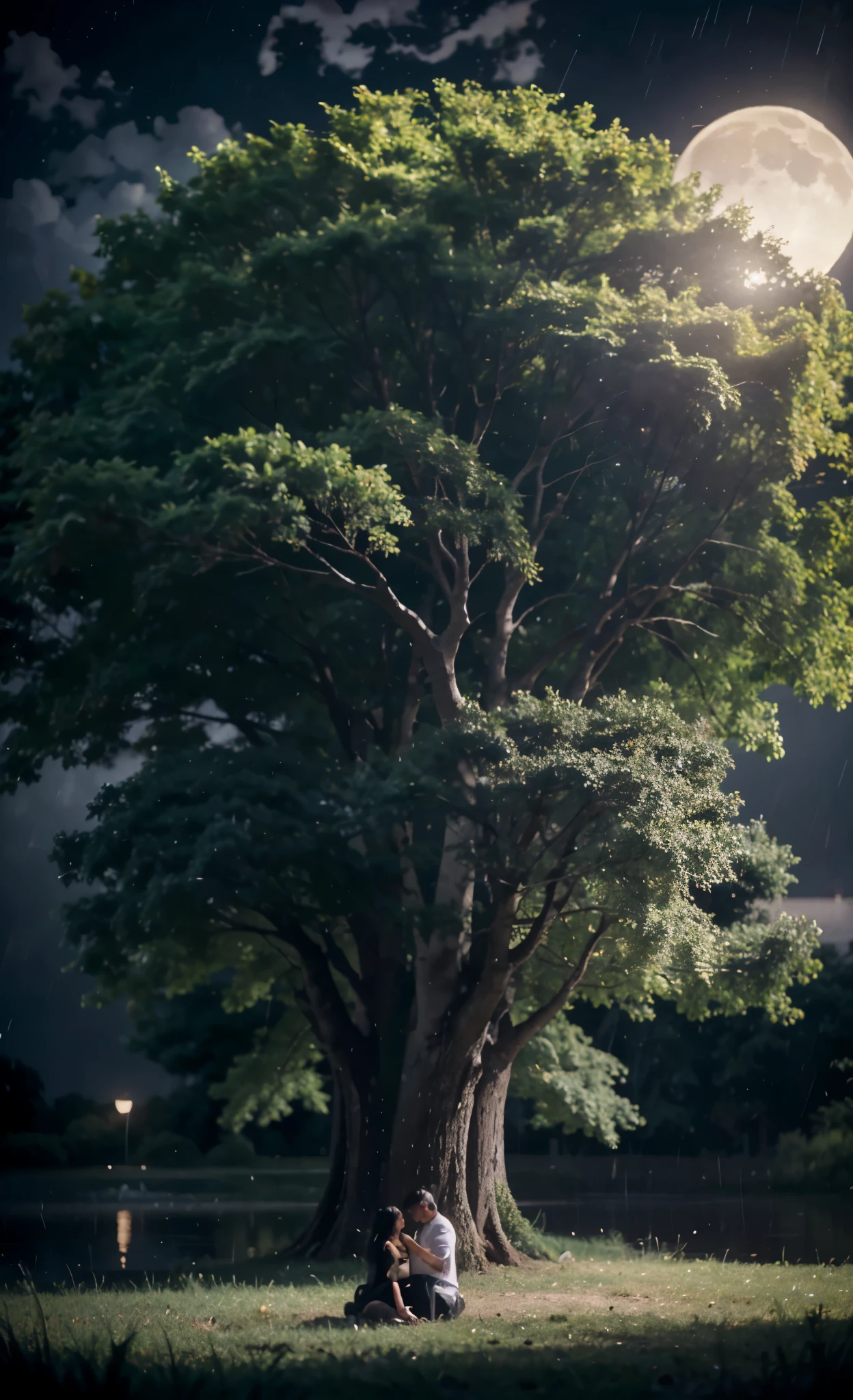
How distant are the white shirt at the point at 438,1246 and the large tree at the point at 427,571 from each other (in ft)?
13.1

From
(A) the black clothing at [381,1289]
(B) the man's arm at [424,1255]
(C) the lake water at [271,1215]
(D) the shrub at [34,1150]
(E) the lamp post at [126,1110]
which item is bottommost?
(C) the lake water at [271,1215]

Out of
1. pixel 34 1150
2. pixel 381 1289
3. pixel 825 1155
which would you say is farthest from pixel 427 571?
pixel 34 1150

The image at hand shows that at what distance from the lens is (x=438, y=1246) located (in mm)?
11391

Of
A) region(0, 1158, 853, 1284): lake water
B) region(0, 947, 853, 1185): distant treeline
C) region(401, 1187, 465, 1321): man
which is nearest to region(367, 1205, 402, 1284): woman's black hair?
region(401, 1187, 465, 1321): man

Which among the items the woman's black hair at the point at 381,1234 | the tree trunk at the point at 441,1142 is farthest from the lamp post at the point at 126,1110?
the woman's black hair at the point at 381,1234

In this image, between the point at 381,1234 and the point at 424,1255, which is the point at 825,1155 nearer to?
the point at 424,1255

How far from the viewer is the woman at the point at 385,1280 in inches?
435

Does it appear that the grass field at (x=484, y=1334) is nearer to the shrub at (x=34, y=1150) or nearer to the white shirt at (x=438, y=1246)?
the white shirt at (x=438, y=1246)

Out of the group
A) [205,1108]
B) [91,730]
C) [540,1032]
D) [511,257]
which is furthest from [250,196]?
[205,1108]

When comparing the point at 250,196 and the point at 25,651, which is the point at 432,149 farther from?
the point at 25,651

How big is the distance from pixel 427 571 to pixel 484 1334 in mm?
10513

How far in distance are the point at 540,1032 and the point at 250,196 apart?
1525 cm

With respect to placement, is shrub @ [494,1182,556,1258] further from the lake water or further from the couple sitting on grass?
the couple sitting on grass

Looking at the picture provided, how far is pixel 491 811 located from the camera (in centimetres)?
1463
